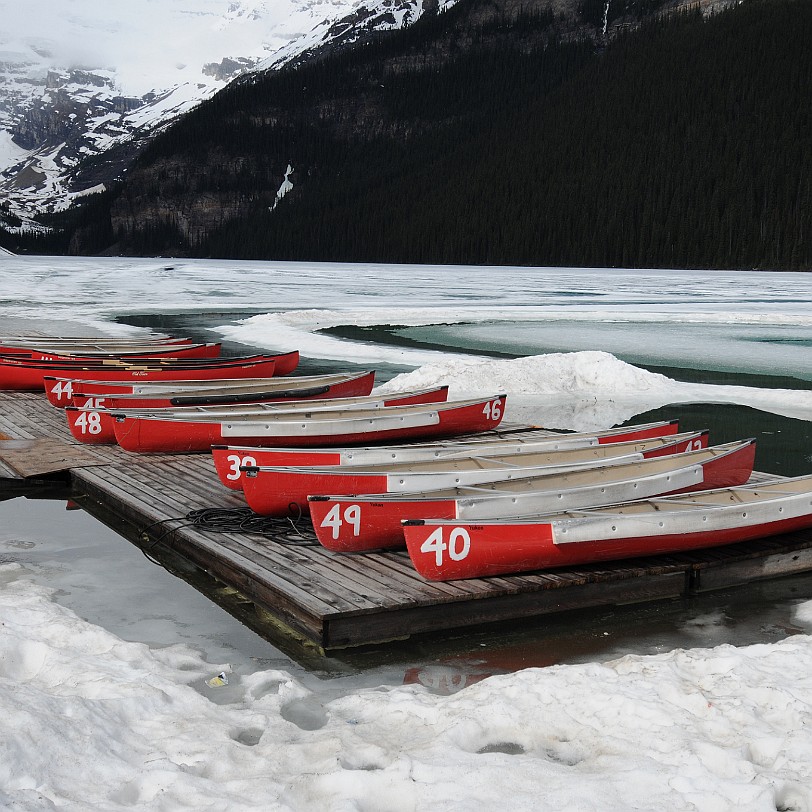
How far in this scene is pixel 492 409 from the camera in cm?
1076

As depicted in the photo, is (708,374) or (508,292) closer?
(708,374)

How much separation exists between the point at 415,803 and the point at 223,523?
3786 millimetres

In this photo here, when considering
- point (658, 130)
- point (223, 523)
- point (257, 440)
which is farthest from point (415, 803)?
point (658, 130)

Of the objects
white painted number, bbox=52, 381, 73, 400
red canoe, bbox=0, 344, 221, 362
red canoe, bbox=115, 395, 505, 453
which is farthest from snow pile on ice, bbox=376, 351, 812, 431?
white painted number, bbox=52, 381, 73, 400

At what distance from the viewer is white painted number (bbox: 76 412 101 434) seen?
998 centimetres

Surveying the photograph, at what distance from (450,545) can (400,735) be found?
1720mm

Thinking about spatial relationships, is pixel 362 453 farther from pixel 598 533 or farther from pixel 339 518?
pixel 598 533

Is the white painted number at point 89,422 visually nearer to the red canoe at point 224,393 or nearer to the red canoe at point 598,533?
the red canoe at point 224,393

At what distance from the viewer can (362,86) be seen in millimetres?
180750

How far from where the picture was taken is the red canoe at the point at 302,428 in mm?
9312

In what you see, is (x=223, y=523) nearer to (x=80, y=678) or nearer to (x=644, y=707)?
(x=80, y=678)

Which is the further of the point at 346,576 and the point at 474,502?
the point at 474,502

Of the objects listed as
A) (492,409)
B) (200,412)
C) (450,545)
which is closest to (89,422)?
(200,412)

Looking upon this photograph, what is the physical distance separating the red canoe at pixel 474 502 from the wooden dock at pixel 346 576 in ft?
0.51
